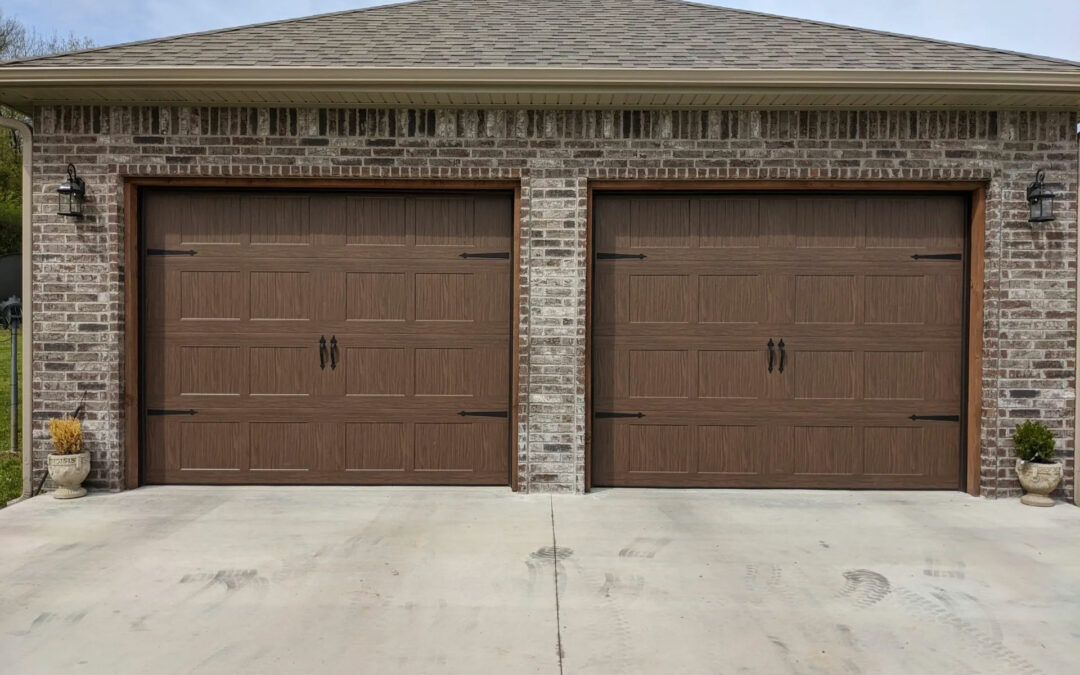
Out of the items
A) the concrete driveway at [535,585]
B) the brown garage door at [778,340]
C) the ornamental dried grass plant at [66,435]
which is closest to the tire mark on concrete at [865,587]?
the concrete driveway at [535,585]

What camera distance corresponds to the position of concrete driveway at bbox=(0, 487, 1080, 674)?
9.62ft

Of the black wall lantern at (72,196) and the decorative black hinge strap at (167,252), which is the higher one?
the black wall lantern at (72,196)

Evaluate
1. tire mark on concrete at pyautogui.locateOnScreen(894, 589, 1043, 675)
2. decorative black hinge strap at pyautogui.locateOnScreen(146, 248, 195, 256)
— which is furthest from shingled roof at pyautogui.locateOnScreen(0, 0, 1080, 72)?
tire mark on concrete at pyautogui.locateOnScreen(894, 589, 1043, 675)

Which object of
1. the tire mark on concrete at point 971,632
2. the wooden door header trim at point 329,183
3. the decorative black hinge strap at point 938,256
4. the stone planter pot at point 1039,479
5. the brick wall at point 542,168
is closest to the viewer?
the tire mark on concrete at point 971,632

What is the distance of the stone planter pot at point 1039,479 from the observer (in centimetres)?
505

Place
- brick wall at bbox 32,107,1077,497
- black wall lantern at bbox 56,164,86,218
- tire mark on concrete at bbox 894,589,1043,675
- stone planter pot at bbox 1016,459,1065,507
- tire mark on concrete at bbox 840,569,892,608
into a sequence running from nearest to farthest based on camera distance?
1. tire mark on concrete at bbox 894,589,1043,675
2. tire mark on concrete at bbox 840,569,892,608
3. stone planter pot at bbox 1016,459,1065,507
4. black wall lantern at bbox 56,164,86,218
5. brick wall at bbox 32,107,1077,497

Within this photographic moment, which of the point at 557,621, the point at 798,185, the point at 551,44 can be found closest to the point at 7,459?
the point at 557,621

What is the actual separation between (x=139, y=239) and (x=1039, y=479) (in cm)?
688

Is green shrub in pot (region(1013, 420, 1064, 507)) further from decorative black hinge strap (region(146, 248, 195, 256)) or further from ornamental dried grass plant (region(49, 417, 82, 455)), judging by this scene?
ornamental dried grass plant (region(49, 417, 82, 455))

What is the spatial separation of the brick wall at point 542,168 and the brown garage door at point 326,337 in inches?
11.2

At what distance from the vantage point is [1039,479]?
5.07 m

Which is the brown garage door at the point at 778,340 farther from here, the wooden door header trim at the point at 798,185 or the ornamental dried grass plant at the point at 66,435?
the ornamental dried grass plant at the point at 66,435

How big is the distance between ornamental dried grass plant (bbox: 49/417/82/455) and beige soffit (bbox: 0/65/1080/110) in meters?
2.37

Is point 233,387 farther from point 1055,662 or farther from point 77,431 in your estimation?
point 1055,662
